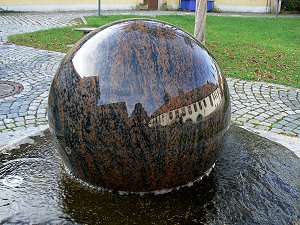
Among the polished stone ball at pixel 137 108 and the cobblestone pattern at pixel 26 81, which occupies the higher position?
the polished stone ball at pixel 137 108

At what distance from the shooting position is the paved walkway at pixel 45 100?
6781 mm

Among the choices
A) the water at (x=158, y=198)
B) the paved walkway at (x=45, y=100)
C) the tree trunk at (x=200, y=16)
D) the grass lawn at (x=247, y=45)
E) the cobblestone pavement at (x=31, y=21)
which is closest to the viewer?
the water at (x=158, y=198)

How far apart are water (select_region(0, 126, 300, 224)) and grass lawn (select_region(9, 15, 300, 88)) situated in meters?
5.94

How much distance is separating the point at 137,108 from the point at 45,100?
15.8 ft

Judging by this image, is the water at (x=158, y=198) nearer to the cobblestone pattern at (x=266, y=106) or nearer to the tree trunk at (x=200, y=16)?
the cobblestone pattern at (x=266, y=106)

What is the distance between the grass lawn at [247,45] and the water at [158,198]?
594 centimetres

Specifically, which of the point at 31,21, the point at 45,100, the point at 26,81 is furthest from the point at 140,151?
the point at 31,21

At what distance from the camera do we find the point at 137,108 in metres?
3.36

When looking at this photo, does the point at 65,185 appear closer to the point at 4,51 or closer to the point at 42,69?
the point at 42,69

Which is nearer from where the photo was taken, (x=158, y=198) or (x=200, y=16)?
(x=158, y=198)

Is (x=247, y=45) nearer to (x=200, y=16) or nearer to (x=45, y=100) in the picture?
(x=200, y=16)

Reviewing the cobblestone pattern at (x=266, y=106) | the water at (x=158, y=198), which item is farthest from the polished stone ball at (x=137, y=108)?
the cobblestone pattern at (x=266, y=106)

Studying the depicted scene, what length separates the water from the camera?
351 centimetres

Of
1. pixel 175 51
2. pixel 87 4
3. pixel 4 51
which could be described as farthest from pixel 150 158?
pixel 87 4
